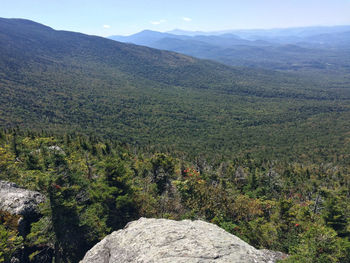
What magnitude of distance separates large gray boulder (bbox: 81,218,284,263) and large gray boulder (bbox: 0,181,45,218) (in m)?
9.34

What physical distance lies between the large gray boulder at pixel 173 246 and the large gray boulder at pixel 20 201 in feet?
30.6

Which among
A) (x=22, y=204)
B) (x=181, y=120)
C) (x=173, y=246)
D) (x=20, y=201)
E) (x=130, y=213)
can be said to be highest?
(x=173, y=246)

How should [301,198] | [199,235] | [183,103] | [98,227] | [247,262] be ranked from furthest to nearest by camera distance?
[183,103] → [301,198] → [98,227] → [199,235] → [247,262]

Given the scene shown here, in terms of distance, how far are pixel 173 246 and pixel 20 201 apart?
16393 millimetres

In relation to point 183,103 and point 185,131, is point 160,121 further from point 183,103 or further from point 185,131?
point 183,103

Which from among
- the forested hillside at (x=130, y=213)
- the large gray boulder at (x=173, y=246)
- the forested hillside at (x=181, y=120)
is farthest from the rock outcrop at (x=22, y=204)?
the forested hillside at (x=181, y=120)

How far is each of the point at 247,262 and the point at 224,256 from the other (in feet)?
4.36

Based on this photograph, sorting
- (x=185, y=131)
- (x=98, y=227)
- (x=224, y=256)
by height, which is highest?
(x=224, y=256)

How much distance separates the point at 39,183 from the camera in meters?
23.1

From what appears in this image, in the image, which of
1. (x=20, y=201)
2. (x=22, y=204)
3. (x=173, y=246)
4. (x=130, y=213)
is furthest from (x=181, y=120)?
(x=173, y=246)

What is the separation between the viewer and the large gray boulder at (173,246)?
1254 centimetres

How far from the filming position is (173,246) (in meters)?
13.3

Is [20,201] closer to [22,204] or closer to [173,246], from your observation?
[22,204]

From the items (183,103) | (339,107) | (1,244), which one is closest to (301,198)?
(1,244)
